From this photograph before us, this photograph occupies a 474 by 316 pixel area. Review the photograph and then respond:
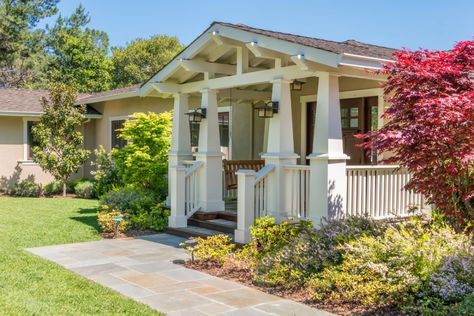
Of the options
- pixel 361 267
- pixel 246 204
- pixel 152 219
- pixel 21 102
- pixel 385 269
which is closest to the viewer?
pixel 385 269

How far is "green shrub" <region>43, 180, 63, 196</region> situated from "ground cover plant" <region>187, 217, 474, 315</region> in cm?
1117

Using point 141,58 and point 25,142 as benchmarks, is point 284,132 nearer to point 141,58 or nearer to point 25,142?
point 25,142

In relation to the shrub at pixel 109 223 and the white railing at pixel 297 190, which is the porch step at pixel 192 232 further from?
the white railing at pixel 297 190

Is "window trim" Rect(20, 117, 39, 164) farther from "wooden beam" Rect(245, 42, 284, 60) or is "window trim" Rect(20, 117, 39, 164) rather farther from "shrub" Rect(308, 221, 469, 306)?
"shrub" Rect(308, 221, 469, 306)

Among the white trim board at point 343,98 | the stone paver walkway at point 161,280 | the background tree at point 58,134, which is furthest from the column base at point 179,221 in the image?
the background tree at point 58,134

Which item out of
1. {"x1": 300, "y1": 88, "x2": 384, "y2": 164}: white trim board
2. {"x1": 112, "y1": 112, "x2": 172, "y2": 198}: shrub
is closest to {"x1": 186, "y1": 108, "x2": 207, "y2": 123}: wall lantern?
{"x1": 300, "y1": 88, "x2": 384, "y2": 164}: white trim board

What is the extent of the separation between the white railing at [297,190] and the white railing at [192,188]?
2.23m

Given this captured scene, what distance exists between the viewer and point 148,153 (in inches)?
480

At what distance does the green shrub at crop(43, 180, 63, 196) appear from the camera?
56.0 ft

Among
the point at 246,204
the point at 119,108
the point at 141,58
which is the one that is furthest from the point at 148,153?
the point at 141,58

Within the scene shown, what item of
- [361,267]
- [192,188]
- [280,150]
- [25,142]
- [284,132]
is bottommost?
[361,267]

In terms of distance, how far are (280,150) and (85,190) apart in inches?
384

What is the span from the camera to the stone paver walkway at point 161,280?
17.6 ft

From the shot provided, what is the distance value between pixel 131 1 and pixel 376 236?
107 ft
